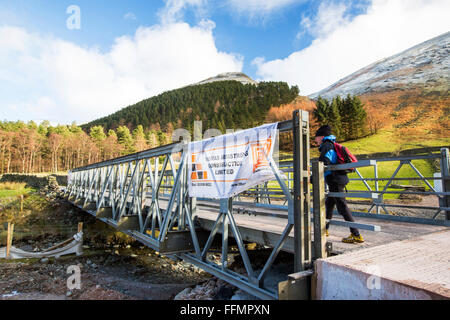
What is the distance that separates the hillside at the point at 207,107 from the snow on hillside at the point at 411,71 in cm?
2169

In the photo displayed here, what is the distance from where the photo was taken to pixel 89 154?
6116 centimetres

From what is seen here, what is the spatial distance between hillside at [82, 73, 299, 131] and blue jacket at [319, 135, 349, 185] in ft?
215

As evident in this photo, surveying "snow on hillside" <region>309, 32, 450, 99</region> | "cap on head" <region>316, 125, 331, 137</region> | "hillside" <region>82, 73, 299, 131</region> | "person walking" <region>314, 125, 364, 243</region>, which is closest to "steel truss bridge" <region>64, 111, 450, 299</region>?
"person walking" <region>314, 125, 364, 243</region>

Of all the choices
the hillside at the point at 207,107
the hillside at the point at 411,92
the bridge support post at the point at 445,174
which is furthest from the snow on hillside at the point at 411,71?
the bridge support post at the point at 445,174

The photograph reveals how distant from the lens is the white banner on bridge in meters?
3.43

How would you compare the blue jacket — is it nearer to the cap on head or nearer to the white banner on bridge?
the cap on head

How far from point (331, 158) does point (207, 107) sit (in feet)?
304

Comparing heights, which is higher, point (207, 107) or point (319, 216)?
point (207, 107)

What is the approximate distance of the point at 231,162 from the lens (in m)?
3.90

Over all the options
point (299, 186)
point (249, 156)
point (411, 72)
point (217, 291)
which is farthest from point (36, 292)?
point (411, 72)

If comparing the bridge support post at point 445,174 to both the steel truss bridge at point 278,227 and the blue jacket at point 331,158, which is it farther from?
the blue jacket at point 331,158

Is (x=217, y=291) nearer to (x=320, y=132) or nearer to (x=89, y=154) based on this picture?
(x=320, y=132)

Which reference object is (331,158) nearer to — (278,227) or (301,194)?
(301,194)

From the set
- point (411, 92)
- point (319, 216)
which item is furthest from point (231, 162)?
point (411, 92)
